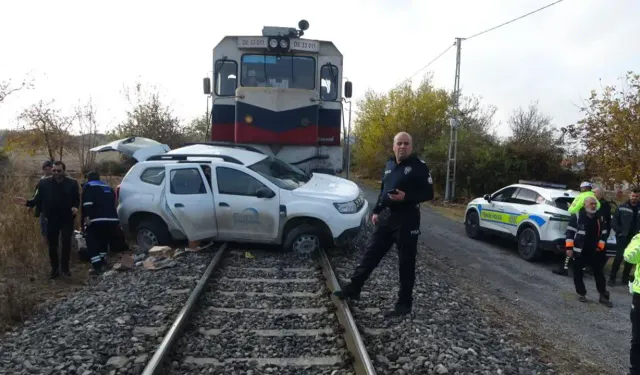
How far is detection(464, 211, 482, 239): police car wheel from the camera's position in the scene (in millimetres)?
12864

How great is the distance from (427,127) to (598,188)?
22046 mm

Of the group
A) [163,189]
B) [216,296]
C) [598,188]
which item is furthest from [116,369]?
[598,188]

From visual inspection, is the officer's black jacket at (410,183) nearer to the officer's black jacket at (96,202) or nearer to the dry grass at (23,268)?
the dry grass at (23,268)

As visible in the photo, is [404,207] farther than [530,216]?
No

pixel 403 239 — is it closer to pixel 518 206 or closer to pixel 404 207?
pixel 404 207

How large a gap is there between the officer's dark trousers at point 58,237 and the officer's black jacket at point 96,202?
30 cm

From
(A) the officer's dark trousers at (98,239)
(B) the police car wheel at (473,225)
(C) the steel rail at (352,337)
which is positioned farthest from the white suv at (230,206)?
(B) the police car wheel at (473,225)

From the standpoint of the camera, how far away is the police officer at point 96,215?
775 centimetres

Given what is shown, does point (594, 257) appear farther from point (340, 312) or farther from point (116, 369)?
point (116, 369)

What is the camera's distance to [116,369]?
4105 mm

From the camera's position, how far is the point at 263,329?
5.03 m

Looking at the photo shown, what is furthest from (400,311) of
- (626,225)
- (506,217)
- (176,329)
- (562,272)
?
(506,217)

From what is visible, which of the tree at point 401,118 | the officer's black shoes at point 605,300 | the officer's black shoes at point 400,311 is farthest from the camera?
the tree at point 401,118

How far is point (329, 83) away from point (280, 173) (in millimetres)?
3040
